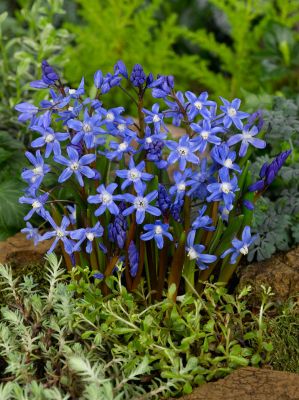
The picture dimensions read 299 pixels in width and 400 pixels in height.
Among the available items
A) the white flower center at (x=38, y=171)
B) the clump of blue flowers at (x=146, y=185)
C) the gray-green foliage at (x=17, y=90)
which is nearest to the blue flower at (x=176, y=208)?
the clump of blue flowers at (x=146, y=185)

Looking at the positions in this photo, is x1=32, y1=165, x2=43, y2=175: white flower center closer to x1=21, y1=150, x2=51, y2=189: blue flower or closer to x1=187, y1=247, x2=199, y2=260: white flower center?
x1=21, y1=150, x2=51, y2=189: blue flower

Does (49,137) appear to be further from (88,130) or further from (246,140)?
(246,140)

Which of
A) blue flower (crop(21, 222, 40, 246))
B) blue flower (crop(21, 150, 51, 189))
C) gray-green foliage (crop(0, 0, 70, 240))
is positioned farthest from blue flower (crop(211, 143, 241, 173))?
gray-green foliage (crop(0, 0, 70, 240))

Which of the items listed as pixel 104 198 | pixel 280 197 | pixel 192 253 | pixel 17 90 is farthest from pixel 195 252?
pixel 17 90

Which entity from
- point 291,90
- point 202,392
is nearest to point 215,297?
point 202,392

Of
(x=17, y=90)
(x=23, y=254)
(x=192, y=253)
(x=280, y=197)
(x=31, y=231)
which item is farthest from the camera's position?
(x=17, y=90)

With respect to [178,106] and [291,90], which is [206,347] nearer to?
[178,106]
